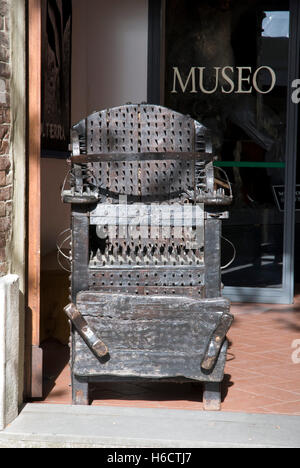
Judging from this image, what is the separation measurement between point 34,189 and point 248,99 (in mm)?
3583

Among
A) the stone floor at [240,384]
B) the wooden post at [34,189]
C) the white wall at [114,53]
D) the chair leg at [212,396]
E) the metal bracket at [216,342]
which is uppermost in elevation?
the white wall at [114,53]

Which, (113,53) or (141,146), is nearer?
(141,146)

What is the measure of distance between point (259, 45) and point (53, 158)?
2351mm

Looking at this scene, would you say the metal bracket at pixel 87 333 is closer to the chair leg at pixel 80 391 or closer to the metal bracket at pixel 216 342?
the chair leg at pixel 80 391

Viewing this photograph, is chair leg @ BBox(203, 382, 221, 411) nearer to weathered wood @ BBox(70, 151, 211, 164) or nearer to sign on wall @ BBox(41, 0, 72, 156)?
weathered wood @ BBox(70, 151, 211, 164)

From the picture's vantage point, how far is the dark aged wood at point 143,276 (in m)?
4.10

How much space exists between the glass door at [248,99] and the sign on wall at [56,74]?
4.32 feet

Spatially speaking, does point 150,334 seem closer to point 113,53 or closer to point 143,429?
point 143,429

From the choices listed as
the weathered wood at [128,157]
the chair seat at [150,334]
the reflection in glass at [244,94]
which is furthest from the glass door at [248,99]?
the chair seat at [150,334]

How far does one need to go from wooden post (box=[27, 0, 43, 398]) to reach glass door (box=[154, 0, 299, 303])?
3225 mm

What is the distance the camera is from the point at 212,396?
4.18 m

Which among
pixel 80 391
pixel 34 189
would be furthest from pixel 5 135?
pixel 80 391

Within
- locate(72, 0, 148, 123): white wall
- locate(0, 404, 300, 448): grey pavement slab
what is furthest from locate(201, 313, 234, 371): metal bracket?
locate(72, 0, 148, 123): white wall

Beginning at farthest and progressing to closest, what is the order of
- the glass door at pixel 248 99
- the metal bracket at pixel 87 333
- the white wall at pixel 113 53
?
the glass door at pixel 248 99 < the white wall at pixel 113 53 < the metal bracket at pixel 87 333
